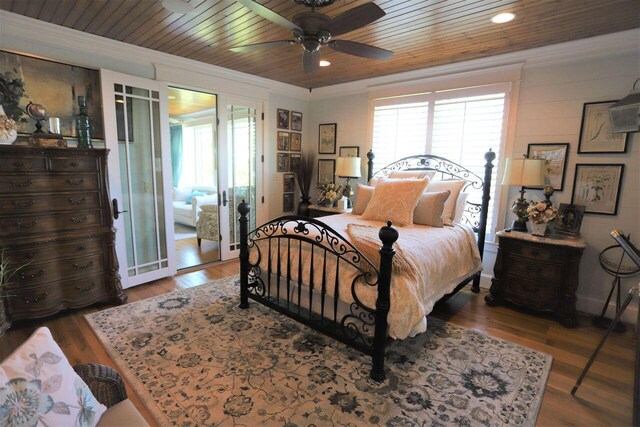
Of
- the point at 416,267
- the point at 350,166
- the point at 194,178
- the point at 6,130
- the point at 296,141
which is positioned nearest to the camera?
the point at 416,267

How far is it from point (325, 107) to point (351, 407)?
→ 457cm

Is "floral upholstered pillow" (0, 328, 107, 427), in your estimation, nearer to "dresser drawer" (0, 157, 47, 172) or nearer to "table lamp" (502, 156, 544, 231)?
"dresser drawer" (0, 157, 47, 172)

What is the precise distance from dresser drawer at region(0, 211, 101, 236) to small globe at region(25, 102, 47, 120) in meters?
0.87

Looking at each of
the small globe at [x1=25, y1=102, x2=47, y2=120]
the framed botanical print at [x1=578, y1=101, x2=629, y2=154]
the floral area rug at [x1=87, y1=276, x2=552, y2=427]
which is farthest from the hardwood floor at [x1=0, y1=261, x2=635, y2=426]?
the small globe at [x1=25, y1=102, x2=47, y2=120]

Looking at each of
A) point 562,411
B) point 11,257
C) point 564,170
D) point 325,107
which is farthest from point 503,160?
point 11,257

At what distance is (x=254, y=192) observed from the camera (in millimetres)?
4957

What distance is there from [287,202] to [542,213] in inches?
147

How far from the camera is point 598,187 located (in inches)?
121

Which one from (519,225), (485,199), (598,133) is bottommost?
(519,225)

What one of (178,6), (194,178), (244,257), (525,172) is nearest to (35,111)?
(178,6)

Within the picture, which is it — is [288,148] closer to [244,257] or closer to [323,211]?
[323,211]

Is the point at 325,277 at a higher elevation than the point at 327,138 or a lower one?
lower

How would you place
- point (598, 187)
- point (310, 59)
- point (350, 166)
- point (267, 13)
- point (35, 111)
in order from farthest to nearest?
point (350, 166), point (598, 187), point (35, 111), point (310, 59), point (267, 13)

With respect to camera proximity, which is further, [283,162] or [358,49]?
[283,162]
